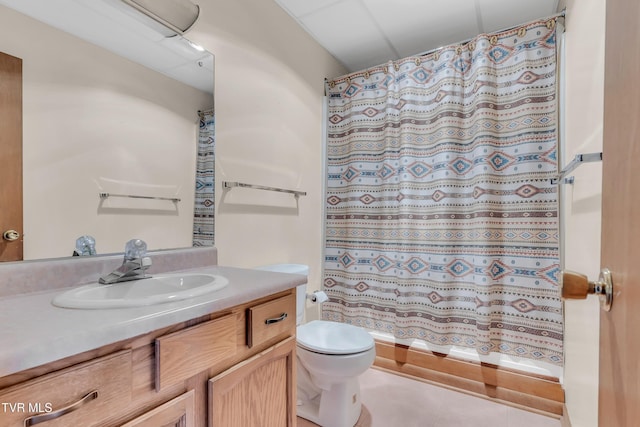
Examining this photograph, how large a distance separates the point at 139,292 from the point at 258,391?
51 cm

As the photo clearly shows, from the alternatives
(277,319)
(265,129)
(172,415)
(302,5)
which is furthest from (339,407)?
(302,5)

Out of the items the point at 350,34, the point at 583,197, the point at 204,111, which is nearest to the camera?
the point at 583,197

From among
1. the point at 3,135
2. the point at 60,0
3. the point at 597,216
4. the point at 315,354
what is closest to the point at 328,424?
the point at 315,354

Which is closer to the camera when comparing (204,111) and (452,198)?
(204,111)

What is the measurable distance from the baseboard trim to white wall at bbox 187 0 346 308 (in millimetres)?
760

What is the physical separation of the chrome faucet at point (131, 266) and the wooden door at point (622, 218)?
1211 mm

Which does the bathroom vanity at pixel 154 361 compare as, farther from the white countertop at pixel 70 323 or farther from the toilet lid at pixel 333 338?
the toilet lid at pixel 333 338

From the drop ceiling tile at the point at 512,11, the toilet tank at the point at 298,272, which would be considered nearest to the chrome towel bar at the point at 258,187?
the toilet tank at the point at 298,272

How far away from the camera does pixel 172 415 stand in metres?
0.71

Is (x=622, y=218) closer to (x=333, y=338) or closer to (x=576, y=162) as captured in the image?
(x=576, y=162)

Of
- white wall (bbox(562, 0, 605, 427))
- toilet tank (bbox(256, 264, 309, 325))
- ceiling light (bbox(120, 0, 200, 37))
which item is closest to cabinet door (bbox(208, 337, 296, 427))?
toilet tank (bbox(256, 264, 309, 325))

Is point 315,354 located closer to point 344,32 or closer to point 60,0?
point 60,0

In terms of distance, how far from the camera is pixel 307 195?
228 centimetres

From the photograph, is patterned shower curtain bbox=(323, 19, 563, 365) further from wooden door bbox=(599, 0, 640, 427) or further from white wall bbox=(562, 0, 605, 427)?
wooden door bbox=(599, 0, 640, 427)
